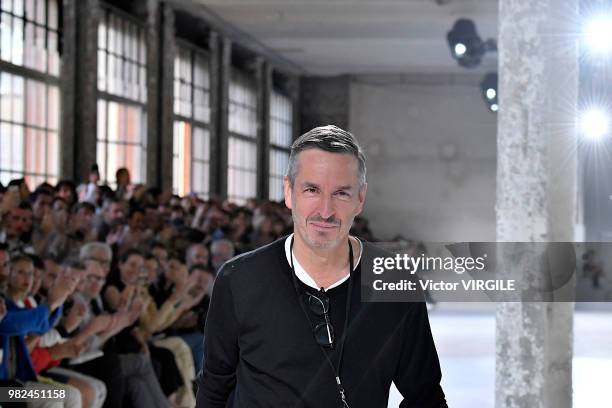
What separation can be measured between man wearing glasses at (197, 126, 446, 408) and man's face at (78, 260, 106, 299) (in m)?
3.58

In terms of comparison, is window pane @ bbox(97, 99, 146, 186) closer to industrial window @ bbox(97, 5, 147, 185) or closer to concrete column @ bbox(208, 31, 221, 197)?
industrial window @ bbox(97, 5, 147, 185)

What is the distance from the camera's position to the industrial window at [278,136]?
21469mm

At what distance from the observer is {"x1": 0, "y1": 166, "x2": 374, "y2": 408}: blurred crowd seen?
509 cm

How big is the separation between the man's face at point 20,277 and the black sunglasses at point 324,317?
3.06m

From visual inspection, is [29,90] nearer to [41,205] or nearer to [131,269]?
[41,205]

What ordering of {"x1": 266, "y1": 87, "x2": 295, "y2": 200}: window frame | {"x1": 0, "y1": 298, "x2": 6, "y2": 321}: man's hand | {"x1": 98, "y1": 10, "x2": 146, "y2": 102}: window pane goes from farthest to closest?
{"x1": 266, "y1": 87, "x2": 295, "y2": 200}: window frame < {"x1": 98, "y1": 10, "x2": 146, "y2": 102}: window pane < {"x1": 0, "y1": 298, "x2": 6, "y2": 321}: man's hand

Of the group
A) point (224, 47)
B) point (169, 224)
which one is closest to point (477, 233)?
point (224, 47)

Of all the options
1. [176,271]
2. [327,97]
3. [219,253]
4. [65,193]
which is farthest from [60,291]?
[327,97]

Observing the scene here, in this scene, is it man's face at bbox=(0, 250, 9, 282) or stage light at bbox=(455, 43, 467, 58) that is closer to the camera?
man's face at bbox=(0, 250, 9, 282)

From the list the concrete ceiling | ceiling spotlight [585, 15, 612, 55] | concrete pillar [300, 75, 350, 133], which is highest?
the concrete ceiling

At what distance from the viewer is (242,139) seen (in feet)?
62.6

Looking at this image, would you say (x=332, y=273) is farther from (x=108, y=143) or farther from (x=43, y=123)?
(x=108, y=143)

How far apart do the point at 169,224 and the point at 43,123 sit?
3130 mm

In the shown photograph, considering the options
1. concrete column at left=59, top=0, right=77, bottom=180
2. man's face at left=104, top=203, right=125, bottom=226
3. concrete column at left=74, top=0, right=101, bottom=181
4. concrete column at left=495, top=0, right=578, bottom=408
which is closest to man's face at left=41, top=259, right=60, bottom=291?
man's face at left=104, top=203, right=125, bottom=226
